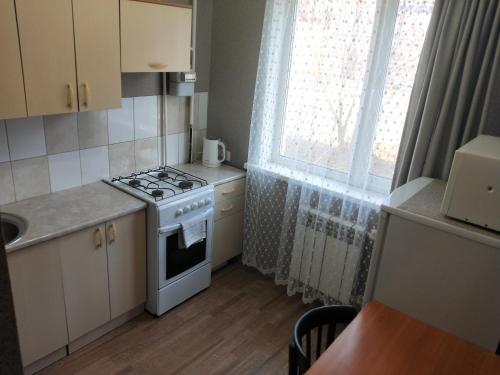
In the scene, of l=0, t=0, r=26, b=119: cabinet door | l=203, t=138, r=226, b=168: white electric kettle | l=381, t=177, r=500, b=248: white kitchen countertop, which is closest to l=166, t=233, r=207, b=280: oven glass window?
l=203, t=138, r=226, b=168: white electric kettle

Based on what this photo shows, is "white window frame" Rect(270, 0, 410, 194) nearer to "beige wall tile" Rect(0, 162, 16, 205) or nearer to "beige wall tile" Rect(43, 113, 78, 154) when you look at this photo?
"beige wall tile" Rect(43, 113, 78, 154)

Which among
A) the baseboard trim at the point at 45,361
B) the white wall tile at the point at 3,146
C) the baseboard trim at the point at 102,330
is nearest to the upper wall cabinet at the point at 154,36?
the white wall tile at the point at 3,146

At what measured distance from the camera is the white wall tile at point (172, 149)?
3203 mm

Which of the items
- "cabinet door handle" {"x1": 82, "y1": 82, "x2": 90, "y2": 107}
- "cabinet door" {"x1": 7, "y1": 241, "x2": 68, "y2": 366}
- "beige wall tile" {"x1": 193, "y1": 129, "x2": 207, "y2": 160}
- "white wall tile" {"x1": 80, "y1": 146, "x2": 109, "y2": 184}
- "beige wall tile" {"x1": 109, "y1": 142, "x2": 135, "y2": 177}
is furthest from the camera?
"beige wall tile" {"x1": 193, "y1": 129, "x2": 207, "y2": 160}

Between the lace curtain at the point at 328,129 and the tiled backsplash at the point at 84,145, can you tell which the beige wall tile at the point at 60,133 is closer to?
the tiled backsplash at the point at 84,145

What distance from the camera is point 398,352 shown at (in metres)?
1.46

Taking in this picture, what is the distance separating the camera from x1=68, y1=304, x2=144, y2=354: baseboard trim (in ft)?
8.12

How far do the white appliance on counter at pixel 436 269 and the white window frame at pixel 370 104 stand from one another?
59cm

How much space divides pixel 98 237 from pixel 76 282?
11.0 inches

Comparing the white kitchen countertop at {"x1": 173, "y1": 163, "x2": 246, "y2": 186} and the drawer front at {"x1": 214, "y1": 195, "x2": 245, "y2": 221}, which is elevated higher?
the white kitchen countertop at {"x1": 173, "y1": 163, "x2": 246, "y2": 186}

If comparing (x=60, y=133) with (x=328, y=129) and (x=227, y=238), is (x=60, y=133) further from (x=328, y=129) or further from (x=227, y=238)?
(x=328, y=129)

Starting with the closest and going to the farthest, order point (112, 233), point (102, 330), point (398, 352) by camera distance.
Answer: point (398, 352)
point (112, 233)
point (102, 330)

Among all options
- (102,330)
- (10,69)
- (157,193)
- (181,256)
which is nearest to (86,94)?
(10,69)

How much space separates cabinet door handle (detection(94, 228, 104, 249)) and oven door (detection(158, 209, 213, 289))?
0.36 m
